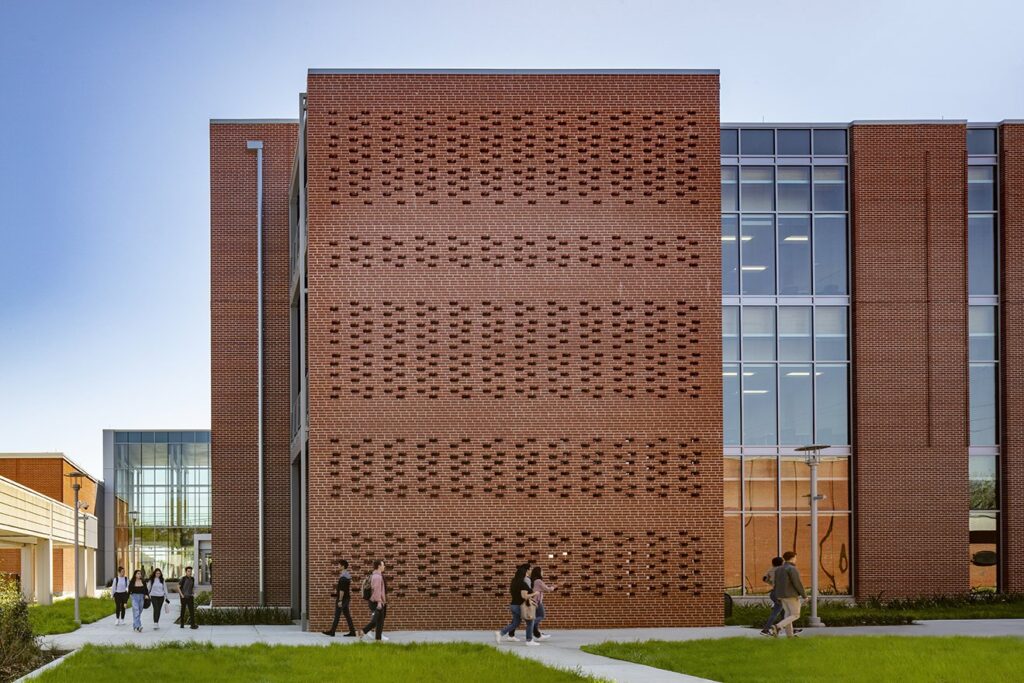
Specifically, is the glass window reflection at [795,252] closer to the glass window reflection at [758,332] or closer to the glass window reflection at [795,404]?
the glass window reflection at [758,332]

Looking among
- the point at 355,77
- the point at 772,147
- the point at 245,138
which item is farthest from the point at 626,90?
the point at 245,138

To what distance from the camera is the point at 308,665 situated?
19578 mm

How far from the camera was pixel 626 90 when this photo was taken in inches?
1151

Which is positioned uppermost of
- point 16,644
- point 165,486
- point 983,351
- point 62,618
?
point 983,351

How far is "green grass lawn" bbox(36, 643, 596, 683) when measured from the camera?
17750mm

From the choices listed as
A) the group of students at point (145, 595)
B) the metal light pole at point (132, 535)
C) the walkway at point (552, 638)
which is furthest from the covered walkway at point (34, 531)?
the metal light pole at point (132, 535)

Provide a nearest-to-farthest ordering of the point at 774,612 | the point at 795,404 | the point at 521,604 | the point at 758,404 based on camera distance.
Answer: the point at 521,604 < the point at 774,612 < the point at 758,404 < the point at 795,404

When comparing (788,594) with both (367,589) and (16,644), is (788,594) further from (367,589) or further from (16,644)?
(16,644)

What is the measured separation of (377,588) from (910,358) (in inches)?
686

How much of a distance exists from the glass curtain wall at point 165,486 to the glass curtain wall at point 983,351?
215 feet

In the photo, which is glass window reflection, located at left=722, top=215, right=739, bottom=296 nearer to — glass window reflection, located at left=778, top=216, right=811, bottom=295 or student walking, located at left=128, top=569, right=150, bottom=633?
glass window reflection, located at left=778, top=216, right=811, bottom=295

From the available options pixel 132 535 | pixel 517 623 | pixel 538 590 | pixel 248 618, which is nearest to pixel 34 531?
pixel 248 618

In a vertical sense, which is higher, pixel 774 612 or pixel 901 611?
pixel 774 612

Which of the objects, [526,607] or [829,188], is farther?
[829,188]
